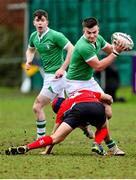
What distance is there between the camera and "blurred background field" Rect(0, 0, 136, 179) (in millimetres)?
9977

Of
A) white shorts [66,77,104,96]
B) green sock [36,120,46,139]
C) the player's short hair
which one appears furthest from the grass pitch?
white shorts [66,77,104,96]

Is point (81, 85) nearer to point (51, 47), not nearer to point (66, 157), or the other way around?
point (66, 157)

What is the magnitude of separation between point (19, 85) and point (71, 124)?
21610mm

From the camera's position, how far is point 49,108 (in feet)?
71.7

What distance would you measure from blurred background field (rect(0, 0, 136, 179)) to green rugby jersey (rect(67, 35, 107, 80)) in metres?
1.13

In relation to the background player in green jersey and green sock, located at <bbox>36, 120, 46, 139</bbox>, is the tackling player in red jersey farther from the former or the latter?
green sock, located at <bbox>36, 120, 46, 139</bbox>

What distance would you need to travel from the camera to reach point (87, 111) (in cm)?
1123

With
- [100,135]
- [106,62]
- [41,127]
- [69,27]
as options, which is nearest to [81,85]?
[106,62]

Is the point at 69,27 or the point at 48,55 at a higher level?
the point at 48,55

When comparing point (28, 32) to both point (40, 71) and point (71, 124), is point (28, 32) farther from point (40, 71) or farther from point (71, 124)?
point (71, 124)

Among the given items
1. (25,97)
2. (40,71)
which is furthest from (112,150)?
(40,71)

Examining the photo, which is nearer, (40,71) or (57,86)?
(57,86)

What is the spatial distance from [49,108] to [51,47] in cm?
922

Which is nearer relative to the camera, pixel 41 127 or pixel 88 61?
pixel 88 61
